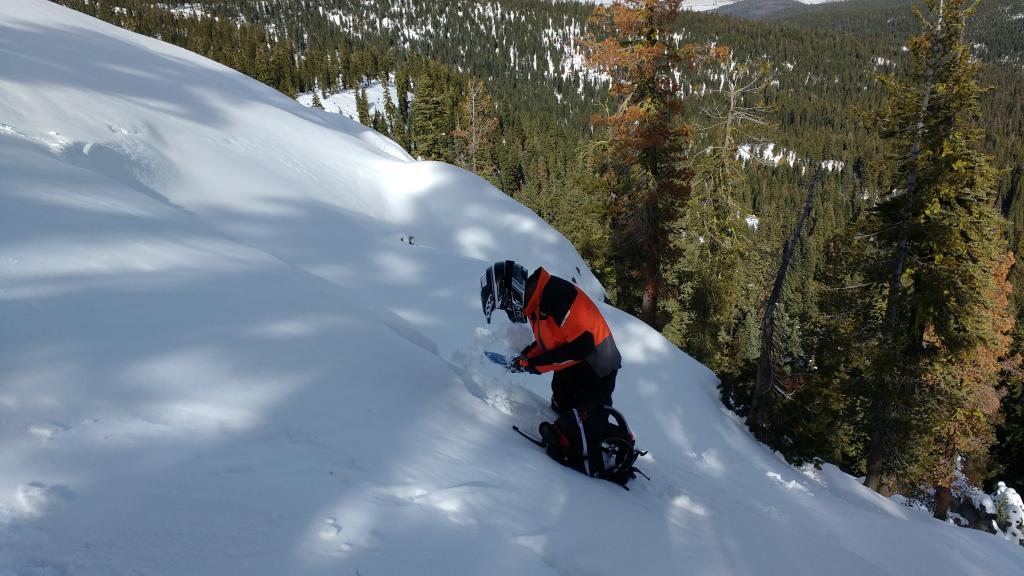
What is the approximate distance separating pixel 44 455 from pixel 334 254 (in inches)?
249

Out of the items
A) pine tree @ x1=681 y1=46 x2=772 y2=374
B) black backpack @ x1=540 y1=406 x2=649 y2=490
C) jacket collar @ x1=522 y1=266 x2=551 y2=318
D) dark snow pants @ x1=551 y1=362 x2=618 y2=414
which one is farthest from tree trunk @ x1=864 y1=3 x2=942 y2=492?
jacket collar @ x1=522 y1=266 x2=551 y2=318

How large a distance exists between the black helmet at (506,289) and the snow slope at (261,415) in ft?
1.93

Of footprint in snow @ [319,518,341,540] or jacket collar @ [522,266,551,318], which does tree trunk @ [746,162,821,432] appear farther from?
footprint in snow @ [319,518,341,540]

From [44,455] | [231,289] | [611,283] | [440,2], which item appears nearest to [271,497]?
[44,455]

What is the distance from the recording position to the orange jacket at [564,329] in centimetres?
512

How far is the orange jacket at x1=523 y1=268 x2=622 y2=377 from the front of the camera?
512cm

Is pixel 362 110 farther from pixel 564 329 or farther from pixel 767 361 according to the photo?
pixel 564 329

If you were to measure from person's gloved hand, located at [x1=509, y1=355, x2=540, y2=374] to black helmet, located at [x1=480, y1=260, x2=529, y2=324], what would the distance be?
0.49m

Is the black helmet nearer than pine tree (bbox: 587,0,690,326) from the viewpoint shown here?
Yes

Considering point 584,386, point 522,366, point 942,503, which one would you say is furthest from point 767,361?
point 942,503

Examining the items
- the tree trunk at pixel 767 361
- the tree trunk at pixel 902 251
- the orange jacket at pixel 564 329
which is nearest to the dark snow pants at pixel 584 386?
the orange jacket at pixel 564 329

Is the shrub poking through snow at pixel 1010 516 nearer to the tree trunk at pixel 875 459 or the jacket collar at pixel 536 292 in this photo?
the tree trunk at pixel 875 459

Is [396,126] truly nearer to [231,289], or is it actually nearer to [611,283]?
[611,283]

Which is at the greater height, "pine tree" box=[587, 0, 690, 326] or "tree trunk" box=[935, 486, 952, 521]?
"pine tree" box=[587, 0, 690, 326]
